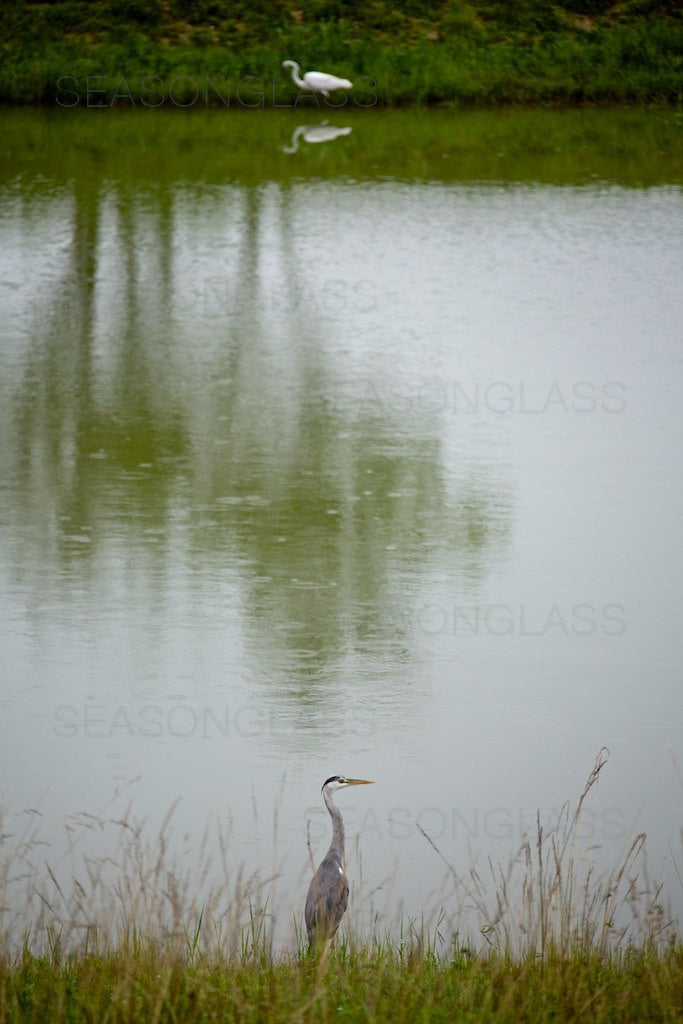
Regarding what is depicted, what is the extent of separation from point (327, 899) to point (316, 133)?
14786mm

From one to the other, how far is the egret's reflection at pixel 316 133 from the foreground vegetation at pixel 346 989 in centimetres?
1398

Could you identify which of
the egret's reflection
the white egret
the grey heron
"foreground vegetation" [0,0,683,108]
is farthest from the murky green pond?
"foreground vegetation" [0,0,683,108]

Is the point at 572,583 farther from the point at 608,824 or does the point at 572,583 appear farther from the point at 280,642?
the point at 608,824

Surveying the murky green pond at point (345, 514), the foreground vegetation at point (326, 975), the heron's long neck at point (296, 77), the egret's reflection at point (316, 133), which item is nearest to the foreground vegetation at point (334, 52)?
the heron's long neck at point (296, 77)

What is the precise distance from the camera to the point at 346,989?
313 cm

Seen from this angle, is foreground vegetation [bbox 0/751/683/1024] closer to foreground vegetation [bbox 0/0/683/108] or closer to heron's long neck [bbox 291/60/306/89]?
heron's long neck [bbox 291/60/306/89]

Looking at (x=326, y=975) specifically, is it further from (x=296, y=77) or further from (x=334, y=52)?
(x=334, y=52)

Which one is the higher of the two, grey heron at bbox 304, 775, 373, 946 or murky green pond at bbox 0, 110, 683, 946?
grey heron at bbox 304, 775, 373, 946

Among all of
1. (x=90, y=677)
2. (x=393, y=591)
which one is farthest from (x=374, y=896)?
(x=393, y=591)

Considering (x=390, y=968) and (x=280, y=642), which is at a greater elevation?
(x=390, y=968)

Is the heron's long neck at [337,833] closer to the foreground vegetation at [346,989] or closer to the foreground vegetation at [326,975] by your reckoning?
the foreground vegetation at [326,975]

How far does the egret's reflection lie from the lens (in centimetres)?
1689

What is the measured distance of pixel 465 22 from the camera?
816 inches

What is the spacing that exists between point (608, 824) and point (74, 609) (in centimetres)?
242
